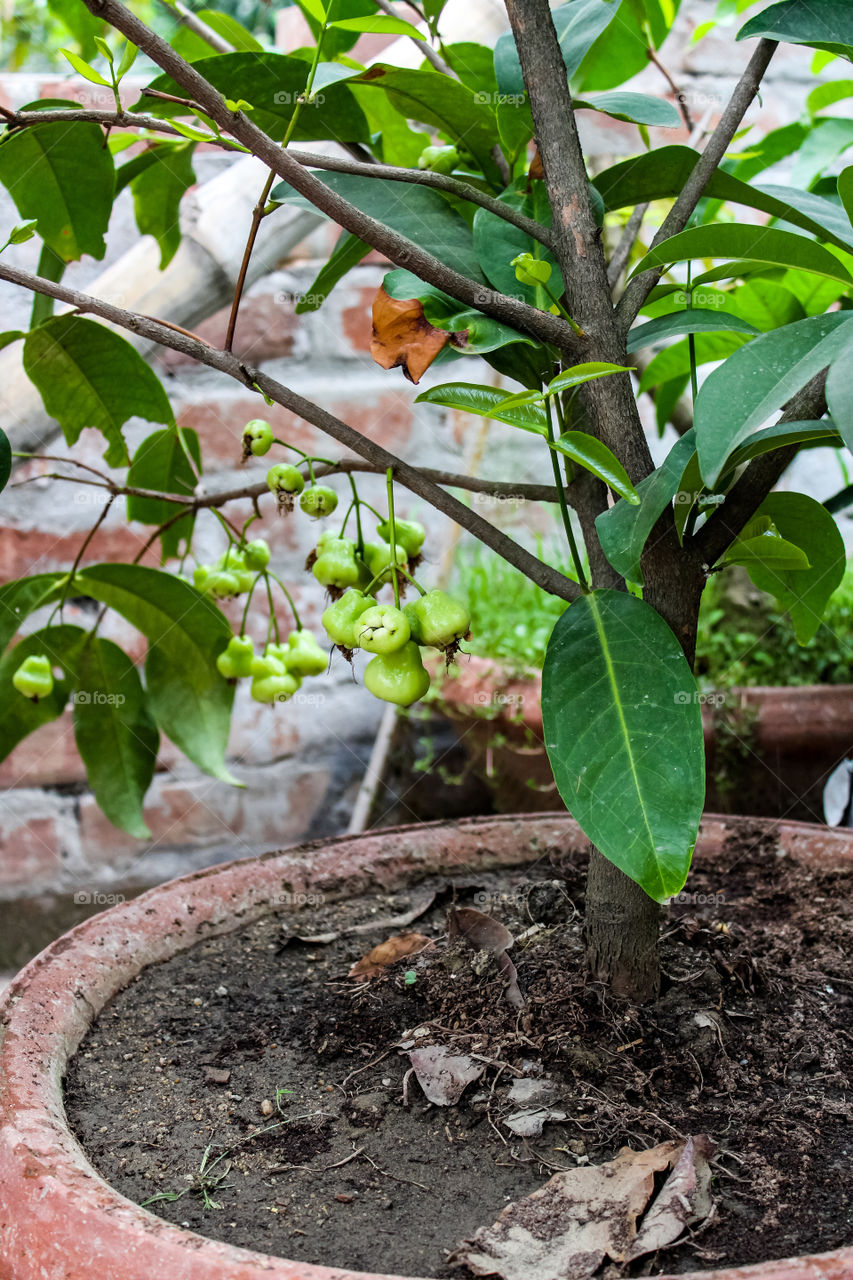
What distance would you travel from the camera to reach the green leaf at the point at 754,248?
500mm

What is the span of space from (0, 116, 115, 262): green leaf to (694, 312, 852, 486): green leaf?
475 millimetres

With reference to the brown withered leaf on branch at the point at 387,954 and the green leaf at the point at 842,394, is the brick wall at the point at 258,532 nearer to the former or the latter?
the brown withered leaf on branch at the point at 387,954

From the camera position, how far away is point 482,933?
2.28 feet

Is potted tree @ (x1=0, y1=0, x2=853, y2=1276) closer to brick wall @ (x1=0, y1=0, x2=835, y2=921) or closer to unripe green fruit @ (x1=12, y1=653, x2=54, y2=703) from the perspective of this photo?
unripe green fruit @ (x1=12, y1=653, x2=54, y2=703)

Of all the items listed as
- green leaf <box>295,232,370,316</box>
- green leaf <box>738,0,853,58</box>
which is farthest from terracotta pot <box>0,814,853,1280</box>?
green leaf <box>738,0,853,58</box>

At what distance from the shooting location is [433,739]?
1477mm

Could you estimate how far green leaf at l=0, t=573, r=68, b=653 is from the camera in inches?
30.3

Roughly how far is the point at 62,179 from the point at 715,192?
432mm

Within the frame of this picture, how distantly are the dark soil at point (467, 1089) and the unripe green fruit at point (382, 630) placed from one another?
9.7 inches

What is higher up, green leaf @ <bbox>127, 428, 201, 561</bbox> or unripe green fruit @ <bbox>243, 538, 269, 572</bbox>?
green leaf @ <bbox>127, 428, 201, 561</bbox>

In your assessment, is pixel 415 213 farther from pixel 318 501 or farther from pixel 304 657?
pixel 304 657

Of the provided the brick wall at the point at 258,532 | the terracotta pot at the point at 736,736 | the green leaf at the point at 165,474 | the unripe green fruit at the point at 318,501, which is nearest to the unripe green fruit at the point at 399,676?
the unripe green fruit at the point at 318,501

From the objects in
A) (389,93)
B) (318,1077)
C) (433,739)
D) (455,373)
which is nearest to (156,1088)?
(318,1077)

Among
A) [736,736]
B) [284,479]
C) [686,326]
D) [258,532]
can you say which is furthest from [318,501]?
[258,532]
